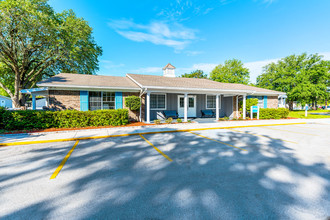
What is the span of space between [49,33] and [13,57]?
202 inches

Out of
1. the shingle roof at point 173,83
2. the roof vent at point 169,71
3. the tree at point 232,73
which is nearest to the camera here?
the shingle roof at point 173,83

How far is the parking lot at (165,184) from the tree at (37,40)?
1610 centimetres

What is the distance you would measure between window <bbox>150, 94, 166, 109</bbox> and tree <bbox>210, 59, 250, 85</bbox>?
3107 cm

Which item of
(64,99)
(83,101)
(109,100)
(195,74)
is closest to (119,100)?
(109,100)

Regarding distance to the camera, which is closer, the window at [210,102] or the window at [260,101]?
the window at [210,102]

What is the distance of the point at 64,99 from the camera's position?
1044cm

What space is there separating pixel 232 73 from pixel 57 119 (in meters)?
41.4

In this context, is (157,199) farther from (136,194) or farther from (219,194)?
(219,194)

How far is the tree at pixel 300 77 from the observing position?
26.6 metres

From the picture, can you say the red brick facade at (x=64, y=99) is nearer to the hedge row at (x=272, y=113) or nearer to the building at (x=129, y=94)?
the building at (x=129, y=94)

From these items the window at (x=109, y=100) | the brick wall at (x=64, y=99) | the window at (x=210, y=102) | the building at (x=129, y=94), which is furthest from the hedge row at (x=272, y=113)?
the brick wall at (x=64, y=99)

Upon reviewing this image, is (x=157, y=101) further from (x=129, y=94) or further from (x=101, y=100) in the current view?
(x=101, y=100)

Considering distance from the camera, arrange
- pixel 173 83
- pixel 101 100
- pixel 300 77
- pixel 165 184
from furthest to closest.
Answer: pixel 300 77 → pixel 173 83 → pixel 101 100 → pixel 165 184

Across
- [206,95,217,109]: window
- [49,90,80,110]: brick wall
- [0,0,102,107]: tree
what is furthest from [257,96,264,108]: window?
[0,0,102,107]: tree
